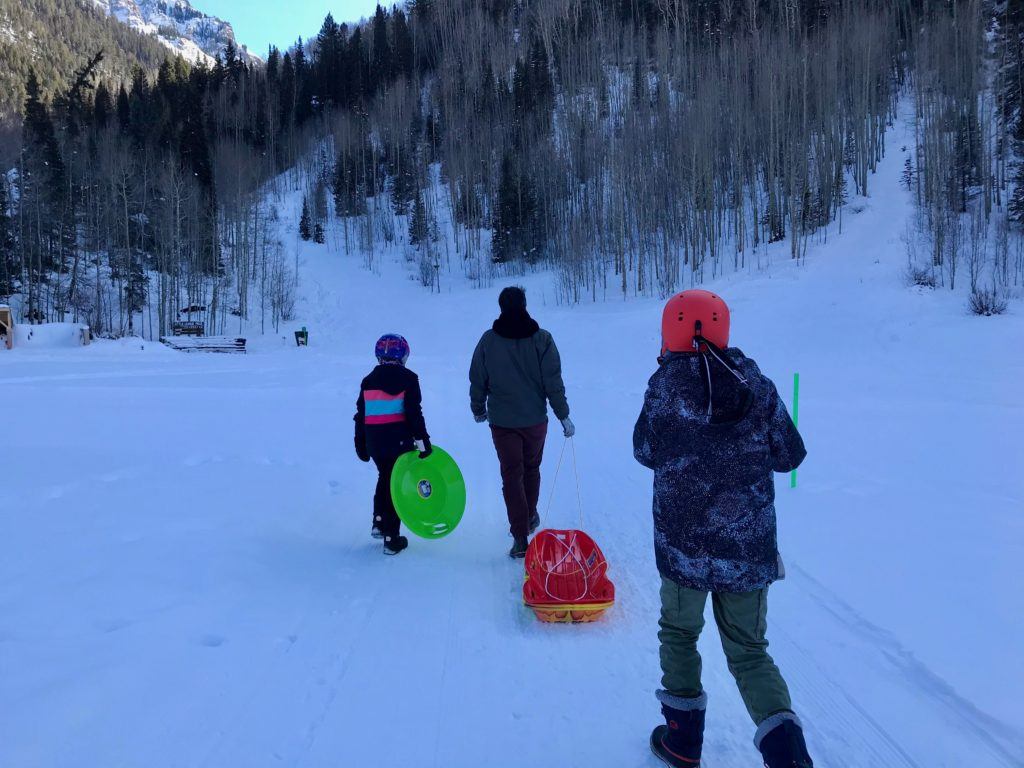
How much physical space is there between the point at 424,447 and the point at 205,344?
21.0 meters

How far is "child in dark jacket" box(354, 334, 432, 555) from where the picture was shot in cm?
416

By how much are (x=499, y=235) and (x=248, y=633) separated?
1380 inches

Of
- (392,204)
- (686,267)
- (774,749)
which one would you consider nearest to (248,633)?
(774,749)

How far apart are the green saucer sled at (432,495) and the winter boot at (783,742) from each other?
2.66 m

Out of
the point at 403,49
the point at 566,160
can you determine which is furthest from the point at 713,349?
the point at 403,49

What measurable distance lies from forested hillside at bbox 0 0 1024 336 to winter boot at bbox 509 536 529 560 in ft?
50.6

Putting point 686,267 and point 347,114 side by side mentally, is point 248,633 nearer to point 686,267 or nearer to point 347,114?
point 686,267

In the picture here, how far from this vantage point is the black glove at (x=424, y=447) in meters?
4.18

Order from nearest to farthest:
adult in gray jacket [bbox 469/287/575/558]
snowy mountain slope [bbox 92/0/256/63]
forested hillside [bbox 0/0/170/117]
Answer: adult in gray jacket [bbox 469/287/575/558] → forested hillside [bbox 0/0/170/117] → snowy mountain slope [bbox 92/0/256/63]

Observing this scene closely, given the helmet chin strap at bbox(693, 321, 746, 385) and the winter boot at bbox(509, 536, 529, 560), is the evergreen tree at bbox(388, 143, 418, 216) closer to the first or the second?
the winter boot at bbox(509, 536, 529, 560)

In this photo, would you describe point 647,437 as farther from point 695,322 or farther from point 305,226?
point 305,226

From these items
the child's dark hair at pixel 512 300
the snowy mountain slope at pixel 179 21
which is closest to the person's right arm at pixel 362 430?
the child's dark hair at pixel 512 300

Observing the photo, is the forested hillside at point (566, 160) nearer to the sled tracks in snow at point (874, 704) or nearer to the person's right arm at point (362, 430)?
the sled tracks in snow at point (874, 704)

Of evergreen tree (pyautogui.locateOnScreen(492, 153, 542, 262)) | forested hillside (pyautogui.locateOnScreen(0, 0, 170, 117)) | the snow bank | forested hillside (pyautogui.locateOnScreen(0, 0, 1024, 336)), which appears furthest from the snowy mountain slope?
the snow bank
